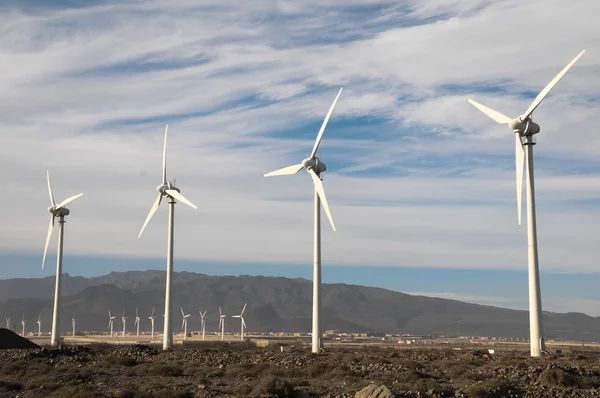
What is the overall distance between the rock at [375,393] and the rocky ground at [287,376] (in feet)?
0.15

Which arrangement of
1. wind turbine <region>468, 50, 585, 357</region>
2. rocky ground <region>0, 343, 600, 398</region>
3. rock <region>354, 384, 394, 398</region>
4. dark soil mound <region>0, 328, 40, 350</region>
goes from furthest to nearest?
dark soil mound <region>0, 328, 40, 350</region> < wind turbine <region>468, 50, 585, 357</region> < rocky ground <region>0, 343, 600, 398</region> < rock <region>354, 384, 394, 398</region>

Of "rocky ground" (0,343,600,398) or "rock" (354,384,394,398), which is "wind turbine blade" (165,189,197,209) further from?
"rock" (354,384,394,398)

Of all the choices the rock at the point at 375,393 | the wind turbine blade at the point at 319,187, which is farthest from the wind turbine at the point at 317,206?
the rock at the point at 375,393

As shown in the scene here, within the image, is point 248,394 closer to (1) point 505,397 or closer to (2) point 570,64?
(1) point 505,397

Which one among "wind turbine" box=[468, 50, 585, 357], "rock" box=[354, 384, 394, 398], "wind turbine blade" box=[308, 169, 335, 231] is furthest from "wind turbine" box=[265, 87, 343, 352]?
"rock" box=[354, 384, 394, 398]

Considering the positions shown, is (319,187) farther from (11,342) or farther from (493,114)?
(11,342)

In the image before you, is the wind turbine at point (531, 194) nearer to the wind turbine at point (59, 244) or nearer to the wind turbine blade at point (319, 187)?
the wind turbine blade at point (319, 187)

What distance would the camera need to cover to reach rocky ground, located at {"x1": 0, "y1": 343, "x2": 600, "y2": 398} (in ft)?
124

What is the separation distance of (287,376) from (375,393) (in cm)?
1589

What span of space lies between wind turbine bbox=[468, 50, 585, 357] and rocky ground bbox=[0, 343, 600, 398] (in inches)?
94.4

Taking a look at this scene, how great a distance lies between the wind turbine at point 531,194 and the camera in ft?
183

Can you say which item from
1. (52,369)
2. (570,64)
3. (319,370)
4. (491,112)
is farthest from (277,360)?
(570,64)

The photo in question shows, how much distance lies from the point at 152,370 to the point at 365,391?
951 inches

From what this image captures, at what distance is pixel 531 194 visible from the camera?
191 ft
